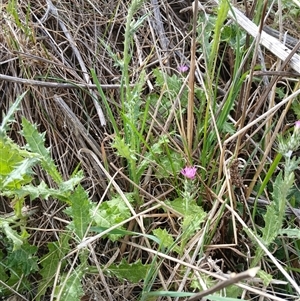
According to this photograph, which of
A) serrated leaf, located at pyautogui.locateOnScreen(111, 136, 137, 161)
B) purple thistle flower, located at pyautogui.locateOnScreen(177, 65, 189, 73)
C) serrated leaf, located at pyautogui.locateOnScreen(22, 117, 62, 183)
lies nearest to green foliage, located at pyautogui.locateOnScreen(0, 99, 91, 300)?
serrated leaf, located at pyautogui.locateOnScreen(22, 117, 62, 183)

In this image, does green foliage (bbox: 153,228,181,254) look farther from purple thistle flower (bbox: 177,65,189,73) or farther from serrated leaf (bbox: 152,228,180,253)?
purple thistle flower (bbox: 177,65,189,73)

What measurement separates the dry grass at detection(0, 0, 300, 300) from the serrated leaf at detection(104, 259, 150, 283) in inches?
1.3

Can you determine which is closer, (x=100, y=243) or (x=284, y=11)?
(x=100, y=243)

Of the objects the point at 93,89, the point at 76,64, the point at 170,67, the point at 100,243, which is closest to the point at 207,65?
the point at 170,67

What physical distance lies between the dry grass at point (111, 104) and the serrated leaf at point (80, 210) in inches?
3.3

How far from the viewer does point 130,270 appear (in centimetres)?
113

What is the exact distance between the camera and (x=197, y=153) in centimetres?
133

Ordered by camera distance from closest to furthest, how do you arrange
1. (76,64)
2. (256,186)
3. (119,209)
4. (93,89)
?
(119,209) < (256,186) < (93,89) < (76,64)

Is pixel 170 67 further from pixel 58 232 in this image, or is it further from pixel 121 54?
pixel 58 232

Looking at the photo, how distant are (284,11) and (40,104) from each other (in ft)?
3.00

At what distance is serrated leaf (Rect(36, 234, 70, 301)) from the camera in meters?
1.16

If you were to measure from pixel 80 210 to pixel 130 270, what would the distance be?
192mm

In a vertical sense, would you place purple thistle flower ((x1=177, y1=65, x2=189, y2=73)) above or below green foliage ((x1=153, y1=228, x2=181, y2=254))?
above

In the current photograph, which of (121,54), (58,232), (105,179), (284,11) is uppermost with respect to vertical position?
(284,11)
